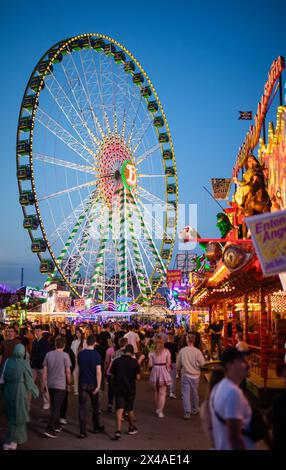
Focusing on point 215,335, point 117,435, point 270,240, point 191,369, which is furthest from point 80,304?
point 270,240

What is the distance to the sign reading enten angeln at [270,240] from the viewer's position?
5.71 metres

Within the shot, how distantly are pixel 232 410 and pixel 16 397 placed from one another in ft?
14.0

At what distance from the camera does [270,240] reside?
584 centimetres

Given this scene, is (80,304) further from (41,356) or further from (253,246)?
(253,246)

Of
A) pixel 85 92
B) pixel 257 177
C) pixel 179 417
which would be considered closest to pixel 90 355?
pixel 179 417

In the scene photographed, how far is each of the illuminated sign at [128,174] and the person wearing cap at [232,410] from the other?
3152cm

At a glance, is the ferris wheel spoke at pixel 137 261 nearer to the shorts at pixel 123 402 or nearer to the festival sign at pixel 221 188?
the festival sign at pixel 221 188

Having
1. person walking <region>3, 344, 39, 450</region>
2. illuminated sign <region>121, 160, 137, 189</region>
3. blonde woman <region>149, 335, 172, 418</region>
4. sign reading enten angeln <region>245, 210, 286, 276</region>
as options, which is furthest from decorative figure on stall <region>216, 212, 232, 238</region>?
illuminated sign <region>121, 160, 137, 189</region>

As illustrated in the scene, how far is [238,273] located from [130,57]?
29.8 metres

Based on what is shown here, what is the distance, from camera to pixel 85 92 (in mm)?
35031

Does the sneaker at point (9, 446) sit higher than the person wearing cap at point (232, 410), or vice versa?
the person wearing cap at point (232, 410)

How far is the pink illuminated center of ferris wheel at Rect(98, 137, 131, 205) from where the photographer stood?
3541 centimetres

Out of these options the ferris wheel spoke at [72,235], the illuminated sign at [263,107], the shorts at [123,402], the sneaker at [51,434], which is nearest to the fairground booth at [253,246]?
the illuminated sign at [263,107]
